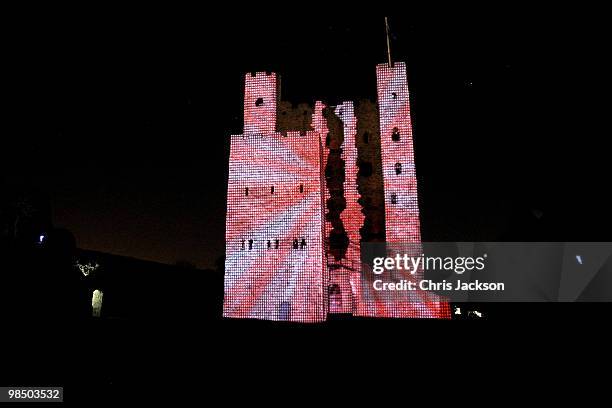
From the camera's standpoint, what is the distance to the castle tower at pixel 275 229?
1723 centimetres

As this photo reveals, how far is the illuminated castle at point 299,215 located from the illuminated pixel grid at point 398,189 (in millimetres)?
42

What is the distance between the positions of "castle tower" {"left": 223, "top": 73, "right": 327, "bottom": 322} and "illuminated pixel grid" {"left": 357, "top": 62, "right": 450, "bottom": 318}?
8.84ft

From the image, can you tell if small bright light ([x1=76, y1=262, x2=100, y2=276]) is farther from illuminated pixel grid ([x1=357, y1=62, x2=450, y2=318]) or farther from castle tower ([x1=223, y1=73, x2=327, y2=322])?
illuminated pixel grid ([x1=357, y1=62, x2=450, y2=318])

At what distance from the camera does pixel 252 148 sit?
18531mm

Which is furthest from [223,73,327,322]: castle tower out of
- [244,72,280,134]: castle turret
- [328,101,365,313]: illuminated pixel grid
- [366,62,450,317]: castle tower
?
[366,62,450,317]: castle tower

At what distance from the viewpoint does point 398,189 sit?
1986cm

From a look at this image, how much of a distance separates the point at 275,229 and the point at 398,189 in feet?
18.5

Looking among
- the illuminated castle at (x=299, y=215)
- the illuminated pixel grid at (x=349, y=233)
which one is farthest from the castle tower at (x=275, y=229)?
the illuminated pixel grid at (x=349, y=233)

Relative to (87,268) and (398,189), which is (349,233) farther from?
(87,268)

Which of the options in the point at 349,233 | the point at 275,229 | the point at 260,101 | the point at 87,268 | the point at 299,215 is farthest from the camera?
the point at 87,268

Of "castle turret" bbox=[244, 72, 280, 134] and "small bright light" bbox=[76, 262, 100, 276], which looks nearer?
"castle turret" bbox=[244, 72, 280, 134]

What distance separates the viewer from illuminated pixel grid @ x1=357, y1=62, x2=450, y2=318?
722 inches

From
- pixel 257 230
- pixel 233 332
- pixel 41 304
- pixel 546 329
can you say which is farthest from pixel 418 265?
pixel 41 304

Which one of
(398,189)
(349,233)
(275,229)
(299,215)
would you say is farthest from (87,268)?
(398,189)
